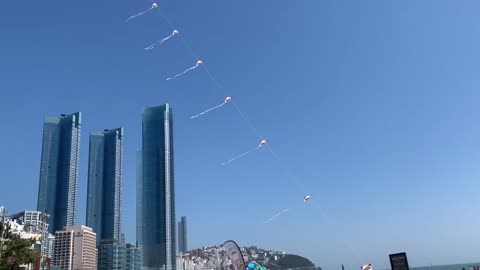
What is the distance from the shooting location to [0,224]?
41031 mm

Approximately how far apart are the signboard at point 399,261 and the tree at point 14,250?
95.9 ft

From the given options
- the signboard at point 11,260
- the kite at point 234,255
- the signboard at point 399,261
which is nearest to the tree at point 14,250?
the signboard at point 11,260

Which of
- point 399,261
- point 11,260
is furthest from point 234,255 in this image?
point 11,260

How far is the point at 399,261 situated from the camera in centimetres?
3775

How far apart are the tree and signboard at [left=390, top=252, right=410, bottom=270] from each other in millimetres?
29227

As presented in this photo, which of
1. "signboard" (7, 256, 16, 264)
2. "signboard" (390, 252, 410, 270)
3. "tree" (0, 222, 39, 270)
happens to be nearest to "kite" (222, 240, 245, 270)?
"signboard" (390, 252, 410, 270)

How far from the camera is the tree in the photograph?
40438 mm

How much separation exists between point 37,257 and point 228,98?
2168 centimetres

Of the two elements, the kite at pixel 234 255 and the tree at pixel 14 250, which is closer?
the tree at pixel 14 250

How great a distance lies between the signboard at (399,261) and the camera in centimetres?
3734

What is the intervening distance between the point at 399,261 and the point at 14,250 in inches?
1201

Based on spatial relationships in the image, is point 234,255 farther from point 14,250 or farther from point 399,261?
point 14,250

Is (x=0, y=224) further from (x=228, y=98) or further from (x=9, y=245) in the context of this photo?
(x=228, y=98)

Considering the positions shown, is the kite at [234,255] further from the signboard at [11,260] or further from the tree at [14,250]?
the signboard at [11,260]
